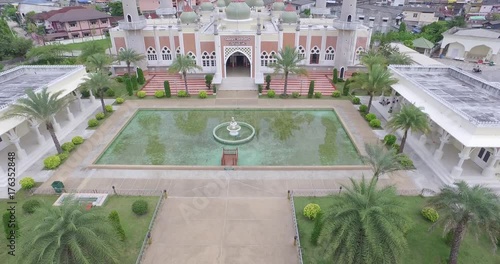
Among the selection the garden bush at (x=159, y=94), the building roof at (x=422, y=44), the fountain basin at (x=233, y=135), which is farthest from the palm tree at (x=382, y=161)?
the building roof at (x=422, y=44)

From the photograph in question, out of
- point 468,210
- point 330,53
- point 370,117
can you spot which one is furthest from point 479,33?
point 468,210

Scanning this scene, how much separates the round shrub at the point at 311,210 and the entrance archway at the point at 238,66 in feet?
85.9

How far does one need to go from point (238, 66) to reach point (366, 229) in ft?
120

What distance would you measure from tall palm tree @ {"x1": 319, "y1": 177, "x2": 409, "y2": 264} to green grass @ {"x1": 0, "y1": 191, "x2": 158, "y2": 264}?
30.6 feet

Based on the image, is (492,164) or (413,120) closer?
(492,164)

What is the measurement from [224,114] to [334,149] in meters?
12.3

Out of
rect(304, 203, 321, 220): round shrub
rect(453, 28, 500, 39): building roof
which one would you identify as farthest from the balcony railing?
rect(453, 28, 500, 39): building roof

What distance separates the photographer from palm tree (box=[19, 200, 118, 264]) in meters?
11.0

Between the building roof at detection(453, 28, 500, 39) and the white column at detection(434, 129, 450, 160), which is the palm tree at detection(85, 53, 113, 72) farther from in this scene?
the building roof at detection(453, 28, 500, 39)

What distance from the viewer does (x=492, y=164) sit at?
2031cm

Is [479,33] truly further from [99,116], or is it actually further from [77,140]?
[77,140]

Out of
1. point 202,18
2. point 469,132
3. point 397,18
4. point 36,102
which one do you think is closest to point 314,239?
point 469,132

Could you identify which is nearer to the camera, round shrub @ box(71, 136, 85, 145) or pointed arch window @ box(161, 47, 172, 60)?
round shrub @ box(71, 136, 85, 145)

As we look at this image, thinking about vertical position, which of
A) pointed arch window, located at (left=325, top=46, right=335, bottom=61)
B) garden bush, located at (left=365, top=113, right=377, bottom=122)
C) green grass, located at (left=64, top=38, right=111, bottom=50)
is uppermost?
pointed arch window, located at (left=325, top=46, right=335, bottom=61)
